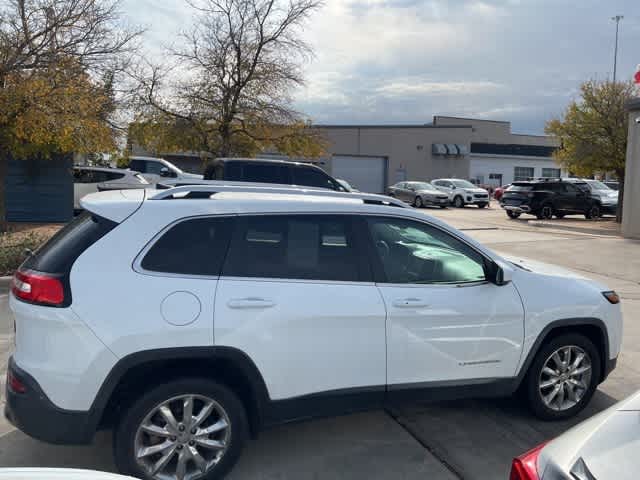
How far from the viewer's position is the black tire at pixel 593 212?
24578 millimetres

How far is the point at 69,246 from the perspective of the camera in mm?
3248

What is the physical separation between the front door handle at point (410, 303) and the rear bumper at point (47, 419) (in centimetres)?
188

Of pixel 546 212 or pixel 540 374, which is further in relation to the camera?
pixel 546 212

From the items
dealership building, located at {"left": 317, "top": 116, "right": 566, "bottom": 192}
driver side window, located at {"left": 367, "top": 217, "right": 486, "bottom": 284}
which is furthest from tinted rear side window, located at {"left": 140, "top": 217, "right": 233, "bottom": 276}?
dealership building, located at {"left": 317, "top": 116, "right": 566, "bottom": 192}

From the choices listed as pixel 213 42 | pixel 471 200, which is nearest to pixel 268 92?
pixel 213 42

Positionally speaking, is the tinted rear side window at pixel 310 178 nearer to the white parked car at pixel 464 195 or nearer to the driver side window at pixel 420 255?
the driver side window at pixel 420 255

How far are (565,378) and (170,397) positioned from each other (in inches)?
115

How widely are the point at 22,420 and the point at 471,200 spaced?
32.2 metres

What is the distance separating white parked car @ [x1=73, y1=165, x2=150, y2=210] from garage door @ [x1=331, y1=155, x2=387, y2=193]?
31.4 metres

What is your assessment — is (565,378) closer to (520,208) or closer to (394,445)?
(394,445)

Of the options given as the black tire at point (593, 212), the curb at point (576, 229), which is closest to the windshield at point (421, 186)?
the black tire at point (593, 212)

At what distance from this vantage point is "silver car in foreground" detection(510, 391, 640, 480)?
5.89 feet

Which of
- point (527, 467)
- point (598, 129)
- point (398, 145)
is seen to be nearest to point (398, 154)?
point (398, 145)

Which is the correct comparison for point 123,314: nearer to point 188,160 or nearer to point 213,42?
point 213,42
